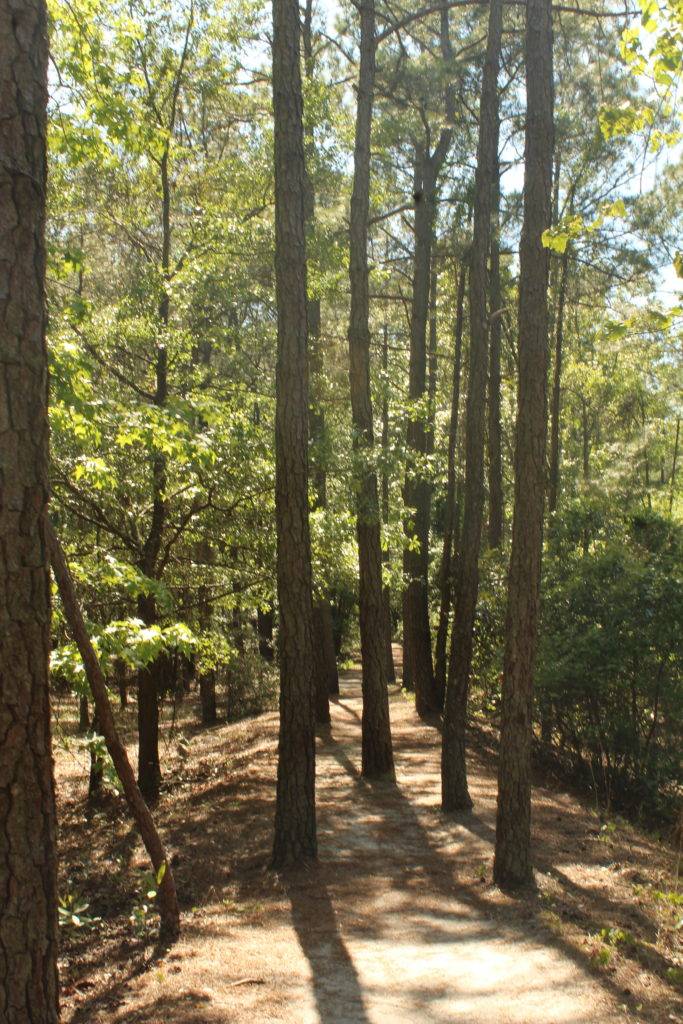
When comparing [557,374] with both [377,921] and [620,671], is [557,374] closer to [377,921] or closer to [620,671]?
[620,671]

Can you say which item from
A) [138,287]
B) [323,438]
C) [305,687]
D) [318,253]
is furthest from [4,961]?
[318,253]

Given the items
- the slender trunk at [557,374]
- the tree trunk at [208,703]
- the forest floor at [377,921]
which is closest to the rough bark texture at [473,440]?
the forest floor at [377,921]

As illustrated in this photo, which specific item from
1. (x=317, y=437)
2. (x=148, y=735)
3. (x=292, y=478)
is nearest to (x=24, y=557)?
(x=292, y=478)

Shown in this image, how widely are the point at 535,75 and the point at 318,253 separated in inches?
320

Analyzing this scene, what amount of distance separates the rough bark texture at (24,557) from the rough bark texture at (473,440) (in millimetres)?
8131

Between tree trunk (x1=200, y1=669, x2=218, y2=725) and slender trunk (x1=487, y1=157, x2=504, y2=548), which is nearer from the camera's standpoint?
slender trunk (x1=487, y1=157, x2=504, y2=548)

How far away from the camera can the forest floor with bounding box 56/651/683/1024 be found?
5.78 meters

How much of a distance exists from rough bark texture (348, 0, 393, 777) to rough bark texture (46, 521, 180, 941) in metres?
5.96

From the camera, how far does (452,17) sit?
1923 centimetres

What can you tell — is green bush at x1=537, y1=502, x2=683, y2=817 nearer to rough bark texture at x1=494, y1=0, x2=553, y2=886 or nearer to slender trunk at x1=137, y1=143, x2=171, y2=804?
rough bark texture at x1=494, y1=0, x2=553, y2=886

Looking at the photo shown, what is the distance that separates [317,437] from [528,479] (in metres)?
4.83

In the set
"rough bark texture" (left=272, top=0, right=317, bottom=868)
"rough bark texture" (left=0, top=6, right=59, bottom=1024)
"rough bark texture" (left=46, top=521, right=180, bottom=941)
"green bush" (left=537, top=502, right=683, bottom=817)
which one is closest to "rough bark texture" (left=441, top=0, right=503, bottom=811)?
"green bush" (left=537, top=502, right=683, bottom=817)

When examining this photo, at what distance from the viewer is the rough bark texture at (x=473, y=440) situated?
37.1 feet

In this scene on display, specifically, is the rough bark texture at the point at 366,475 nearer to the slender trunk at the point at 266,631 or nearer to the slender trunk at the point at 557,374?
the slender trunk at the point at 557,374
